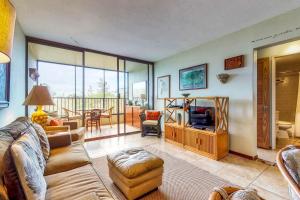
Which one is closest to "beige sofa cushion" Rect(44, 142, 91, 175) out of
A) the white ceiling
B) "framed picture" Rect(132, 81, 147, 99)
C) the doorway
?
the white ceiling

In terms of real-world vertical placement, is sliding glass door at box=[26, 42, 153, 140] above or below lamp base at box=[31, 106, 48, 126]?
above

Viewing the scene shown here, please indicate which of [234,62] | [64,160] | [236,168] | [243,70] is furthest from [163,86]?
[64,160]

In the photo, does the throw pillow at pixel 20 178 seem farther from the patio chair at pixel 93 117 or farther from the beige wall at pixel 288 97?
the beige wall at pixel 288 97

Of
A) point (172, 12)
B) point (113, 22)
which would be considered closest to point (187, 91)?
point (172, 12)

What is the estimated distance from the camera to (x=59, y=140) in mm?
2117

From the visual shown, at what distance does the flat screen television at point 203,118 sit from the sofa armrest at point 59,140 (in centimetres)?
254

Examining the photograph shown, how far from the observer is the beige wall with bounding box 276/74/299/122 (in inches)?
165

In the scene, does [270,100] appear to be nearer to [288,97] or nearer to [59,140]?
[288,97]

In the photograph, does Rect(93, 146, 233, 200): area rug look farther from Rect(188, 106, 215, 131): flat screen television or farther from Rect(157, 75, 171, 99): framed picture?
Rect(157, 75, 171, 99): framed picture

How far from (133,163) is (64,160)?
80 centimetres

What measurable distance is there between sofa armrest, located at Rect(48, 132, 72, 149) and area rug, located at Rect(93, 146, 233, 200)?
2.37ft

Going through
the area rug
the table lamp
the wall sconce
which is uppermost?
the wall sconce

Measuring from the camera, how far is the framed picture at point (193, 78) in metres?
3.55

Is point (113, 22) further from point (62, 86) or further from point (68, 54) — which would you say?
point (62, 86)
